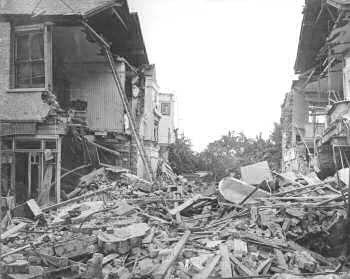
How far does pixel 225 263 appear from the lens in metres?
7.69

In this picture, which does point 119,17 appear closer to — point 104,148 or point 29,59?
point 29,59

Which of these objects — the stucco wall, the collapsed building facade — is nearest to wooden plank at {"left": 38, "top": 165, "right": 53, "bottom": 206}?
the stucco wall

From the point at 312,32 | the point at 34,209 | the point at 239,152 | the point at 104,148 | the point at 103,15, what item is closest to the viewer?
the point at 34,209

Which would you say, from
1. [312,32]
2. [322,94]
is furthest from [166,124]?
[312,32]

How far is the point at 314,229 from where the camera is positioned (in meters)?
9.95

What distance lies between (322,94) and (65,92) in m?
16.3

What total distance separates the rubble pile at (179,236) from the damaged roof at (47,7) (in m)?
6.90

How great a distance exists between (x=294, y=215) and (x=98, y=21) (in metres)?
12.4

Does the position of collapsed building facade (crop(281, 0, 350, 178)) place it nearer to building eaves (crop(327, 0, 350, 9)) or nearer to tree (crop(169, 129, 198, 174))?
building eaves (crop(327, 0, 350, 9))

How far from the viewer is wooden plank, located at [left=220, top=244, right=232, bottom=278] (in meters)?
7.25

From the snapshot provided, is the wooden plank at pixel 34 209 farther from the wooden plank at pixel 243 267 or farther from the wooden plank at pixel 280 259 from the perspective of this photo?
the wooden plank at pixel 280 259

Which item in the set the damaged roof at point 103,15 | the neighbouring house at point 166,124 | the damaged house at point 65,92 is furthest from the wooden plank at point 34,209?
the neighbouring house at point 166,124

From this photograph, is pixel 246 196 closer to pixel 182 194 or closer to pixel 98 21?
pixel 182 194

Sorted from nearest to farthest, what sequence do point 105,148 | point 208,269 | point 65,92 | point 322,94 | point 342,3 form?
point 208,269, point 342,3, point 105,148, point 65,92, point 322,94
